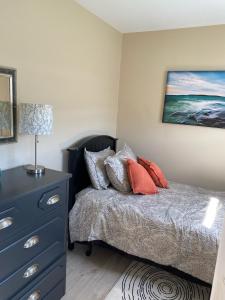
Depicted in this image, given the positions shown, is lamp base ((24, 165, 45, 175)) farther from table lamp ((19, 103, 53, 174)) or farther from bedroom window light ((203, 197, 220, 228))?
bedroom window light ((203, 197, 220, 228))

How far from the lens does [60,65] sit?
2289 millimetres

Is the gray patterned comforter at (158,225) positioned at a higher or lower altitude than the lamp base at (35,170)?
lower

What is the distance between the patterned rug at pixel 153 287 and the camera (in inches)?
77.7

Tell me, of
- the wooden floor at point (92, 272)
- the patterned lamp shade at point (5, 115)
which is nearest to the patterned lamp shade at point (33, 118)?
the patterned lamp shade at point (5, 115)

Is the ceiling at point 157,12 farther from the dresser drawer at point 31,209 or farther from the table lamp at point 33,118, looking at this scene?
the dresser drawer at point 31,209

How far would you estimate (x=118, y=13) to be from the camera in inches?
102

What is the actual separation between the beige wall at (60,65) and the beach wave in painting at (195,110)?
0.81 m

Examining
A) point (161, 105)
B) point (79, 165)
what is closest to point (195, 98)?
point (161, 105)

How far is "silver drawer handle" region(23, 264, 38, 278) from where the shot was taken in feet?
4.87

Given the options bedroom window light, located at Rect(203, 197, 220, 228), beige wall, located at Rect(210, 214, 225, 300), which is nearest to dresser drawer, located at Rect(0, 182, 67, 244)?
beige wall, located at Rect(210, 214, 225, 300)

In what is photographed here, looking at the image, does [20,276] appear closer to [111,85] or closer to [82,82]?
[82,82]

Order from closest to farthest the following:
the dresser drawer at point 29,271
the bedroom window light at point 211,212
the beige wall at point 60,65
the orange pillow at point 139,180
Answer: the dresser drawer at point 29,271
the beige wall at point 60,65
the bedroom window light at point 211,212
the orange pillow at point 139,180

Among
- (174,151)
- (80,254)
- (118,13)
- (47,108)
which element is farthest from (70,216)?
(118,13)

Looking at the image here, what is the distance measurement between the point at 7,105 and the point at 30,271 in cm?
115
